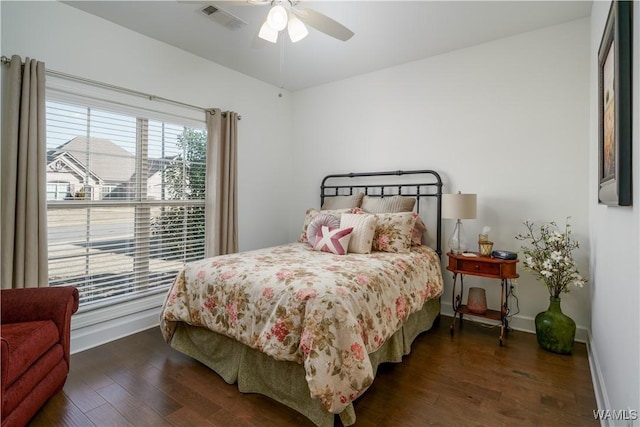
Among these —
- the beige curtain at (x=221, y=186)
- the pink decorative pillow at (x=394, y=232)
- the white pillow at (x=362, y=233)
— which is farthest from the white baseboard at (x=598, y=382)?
the beige curtain at (x=221, y=186)

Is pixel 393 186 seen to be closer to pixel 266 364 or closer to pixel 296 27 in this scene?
pixel 296 27

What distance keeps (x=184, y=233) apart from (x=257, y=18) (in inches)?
86.1

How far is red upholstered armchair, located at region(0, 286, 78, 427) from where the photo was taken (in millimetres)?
1458

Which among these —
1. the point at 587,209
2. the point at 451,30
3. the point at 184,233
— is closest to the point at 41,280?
the point at 184,233

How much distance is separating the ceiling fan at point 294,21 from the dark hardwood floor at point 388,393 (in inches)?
91.6

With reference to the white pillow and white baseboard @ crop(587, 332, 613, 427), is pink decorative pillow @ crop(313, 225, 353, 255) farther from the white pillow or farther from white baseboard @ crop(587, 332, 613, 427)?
white baseboard @ crop(587, 332, 613, 427)

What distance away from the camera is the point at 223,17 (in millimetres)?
2568

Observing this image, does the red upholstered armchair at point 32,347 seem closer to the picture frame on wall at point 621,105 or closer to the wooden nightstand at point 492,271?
A: the picture frame on wall at point 621,105

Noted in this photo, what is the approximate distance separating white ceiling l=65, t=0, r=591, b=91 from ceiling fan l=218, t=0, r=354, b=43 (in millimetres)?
243

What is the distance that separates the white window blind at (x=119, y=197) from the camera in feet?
8.09

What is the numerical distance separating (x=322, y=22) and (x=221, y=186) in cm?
201

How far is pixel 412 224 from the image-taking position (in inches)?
113

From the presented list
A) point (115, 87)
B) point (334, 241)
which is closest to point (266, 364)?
point (334, 241)

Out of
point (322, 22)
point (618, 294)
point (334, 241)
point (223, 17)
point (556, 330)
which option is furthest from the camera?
point (334, 241)
